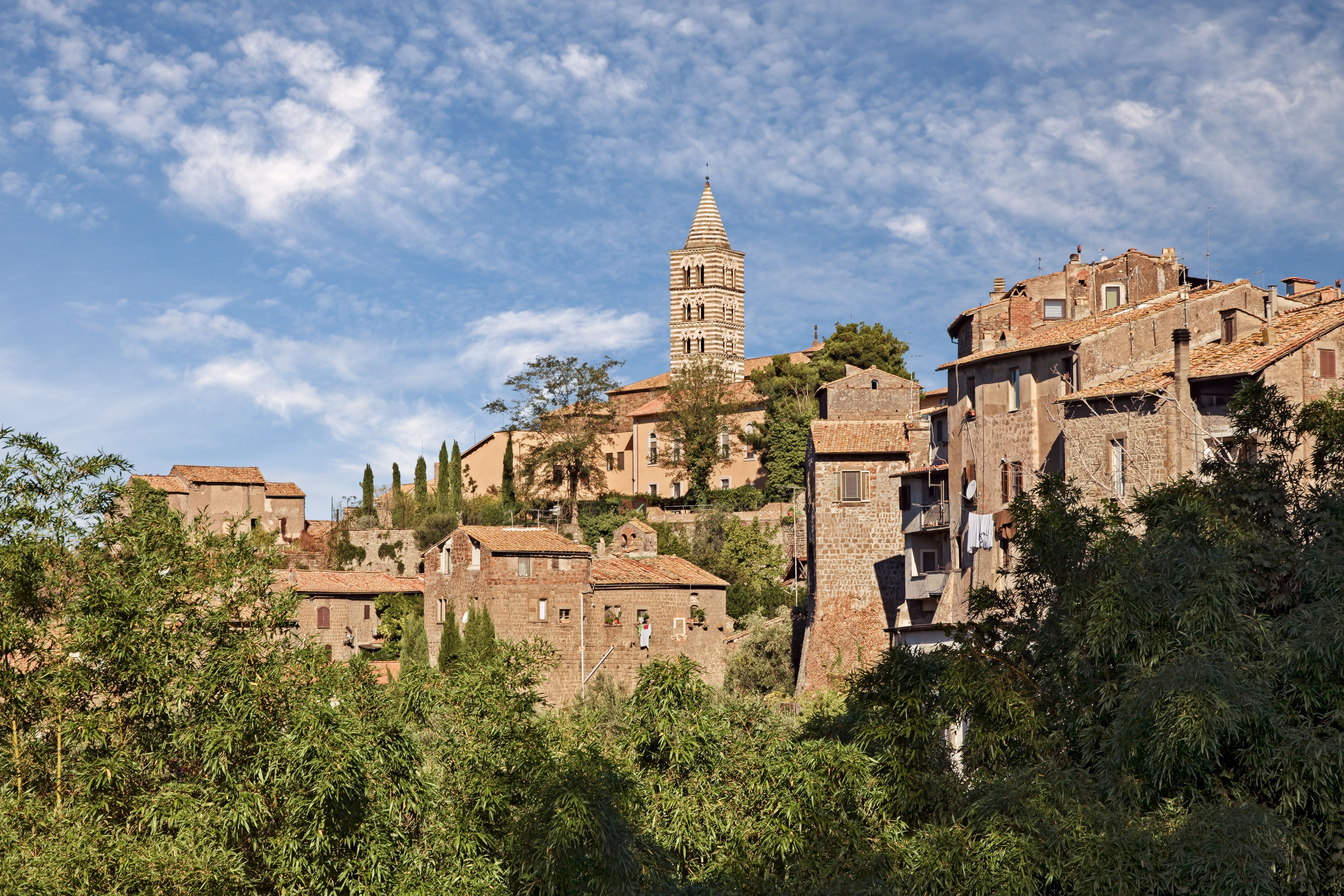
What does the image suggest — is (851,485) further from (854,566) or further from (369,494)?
(369,494)

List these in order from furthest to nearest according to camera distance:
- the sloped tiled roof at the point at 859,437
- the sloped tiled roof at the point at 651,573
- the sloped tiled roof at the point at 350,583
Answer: the sloped tiled roof at the point at 350,583 → the sloped tiled roof at the point at 651,573 → the sloped tiled roof at the point at 859,437

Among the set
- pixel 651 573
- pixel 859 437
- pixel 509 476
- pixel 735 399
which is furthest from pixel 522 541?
pixel 735 399

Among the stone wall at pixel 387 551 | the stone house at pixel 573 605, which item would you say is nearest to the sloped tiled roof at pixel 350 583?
the stone wall at pixel 387 551

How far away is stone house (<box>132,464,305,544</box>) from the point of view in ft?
257

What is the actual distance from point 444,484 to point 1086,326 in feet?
160

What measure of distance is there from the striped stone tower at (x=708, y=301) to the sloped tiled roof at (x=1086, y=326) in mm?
60028

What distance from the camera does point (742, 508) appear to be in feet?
235

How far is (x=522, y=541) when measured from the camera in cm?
5516

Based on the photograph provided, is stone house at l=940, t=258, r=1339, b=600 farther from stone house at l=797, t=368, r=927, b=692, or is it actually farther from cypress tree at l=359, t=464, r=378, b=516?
cypress tree at l=359, t=464, r=378, b=516

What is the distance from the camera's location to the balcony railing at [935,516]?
41.7 metres

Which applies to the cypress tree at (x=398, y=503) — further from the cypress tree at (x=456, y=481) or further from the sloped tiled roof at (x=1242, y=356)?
the sloped tiled roof at (x=1242, y=356)

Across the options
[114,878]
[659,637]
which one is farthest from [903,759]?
[659,637]

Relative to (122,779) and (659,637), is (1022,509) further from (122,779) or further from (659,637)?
(659,637)

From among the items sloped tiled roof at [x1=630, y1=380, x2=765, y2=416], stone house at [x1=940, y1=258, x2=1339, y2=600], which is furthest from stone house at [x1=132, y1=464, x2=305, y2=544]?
stone house at [x1=940, y1=258, x2=1339, y2=600]
